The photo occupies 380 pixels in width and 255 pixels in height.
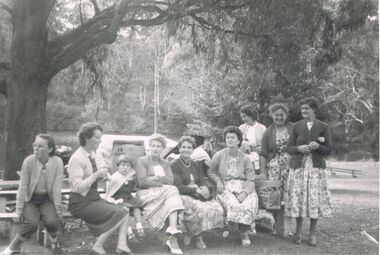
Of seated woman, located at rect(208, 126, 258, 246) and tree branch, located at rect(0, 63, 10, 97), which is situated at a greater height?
tree branch, located at rect(0, 63, 10, 97)

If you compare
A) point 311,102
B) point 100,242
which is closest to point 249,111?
point 311,102

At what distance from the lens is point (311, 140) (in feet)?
21.8

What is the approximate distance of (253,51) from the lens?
30.2ft

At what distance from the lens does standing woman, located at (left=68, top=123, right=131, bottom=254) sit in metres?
5.62

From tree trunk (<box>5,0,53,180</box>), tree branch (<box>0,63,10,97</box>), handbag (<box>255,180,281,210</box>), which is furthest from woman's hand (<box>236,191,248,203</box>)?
tree branch (<box>0,63,10,97</box>)

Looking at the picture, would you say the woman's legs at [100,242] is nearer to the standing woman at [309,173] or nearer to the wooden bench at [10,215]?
the wooden bench at [10,215]

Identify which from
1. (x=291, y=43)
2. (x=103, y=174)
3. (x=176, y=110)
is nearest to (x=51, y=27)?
(x=291, y=43)

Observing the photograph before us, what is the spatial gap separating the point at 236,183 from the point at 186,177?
69 centimetres

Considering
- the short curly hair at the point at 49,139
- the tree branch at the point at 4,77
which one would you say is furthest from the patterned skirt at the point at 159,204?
the tree branch at the point at 4,77

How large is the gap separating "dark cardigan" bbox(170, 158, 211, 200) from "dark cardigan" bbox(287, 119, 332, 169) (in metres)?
1.28

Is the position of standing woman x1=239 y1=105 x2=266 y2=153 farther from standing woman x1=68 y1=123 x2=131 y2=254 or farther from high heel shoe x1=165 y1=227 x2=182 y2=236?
standing woman x1=68 y1=123 x2=131 y2=254

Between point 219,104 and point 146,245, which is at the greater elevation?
point 219,104

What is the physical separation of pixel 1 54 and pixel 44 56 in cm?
471

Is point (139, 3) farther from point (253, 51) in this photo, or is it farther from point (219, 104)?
point (219, 104)
